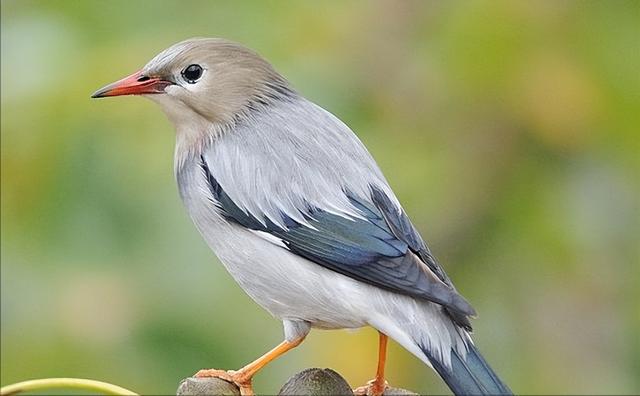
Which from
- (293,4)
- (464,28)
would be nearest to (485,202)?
(464,28)

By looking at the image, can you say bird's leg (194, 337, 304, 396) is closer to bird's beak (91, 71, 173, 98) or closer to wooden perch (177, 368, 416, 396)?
wooden perch (177, 368, 416, 396)

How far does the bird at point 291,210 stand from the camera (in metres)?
3.36

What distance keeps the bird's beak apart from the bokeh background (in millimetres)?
1214

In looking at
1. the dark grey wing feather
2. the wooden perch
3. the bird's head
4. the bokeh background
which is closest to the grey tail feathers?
the dark grey wing feather

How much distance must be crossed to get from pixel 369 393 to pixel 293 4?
7.51 ft

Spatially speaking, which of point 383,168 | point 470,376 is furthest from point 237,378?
point 383,168

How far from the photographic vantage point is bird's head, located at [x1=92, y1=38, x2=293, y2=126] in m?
3.65

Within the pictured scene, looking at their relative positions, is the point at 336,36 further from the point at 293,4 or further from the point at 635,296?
the point at 635,296

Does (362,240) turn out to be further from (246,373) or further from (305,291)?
(246,373)

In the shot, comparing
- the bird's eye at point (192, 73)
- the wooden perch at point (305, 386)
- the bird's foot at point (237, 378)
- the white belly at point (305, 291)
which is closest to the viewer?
the wooden perch at point (305, 386)

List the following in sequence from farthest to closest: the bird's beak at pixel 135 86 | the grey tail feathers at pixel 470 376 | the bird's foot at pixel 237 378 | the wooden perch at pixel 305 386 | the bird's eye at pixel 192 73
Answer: the bird's eye at pixel 192 73, the bird's beak at pixel 135 86, the bird's foot at pixel 237 378, the grey tail feathers at pixel 470 376, the wooden perch at pixel 305 386

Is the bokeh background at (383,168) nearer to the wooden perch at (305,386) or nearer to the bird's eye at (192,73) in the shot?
the bird's eye at (192,73)

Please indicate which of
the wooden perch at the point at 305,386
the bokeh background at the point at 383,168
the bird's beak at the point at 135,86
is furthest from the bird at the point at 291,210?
the bokeh background at the point at 383,168

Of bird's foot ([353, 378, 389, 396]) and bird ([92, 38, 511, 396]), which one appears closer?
bird ([92, 38, 511, 396])
